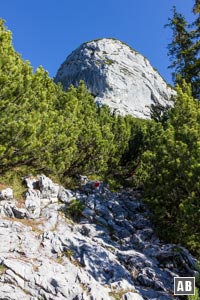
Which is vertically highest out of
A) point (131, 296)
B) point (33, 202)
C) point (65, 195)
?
point (65, 195)

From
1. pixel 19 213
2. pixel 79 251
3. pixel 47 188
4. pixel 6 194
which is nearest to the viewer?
pixel 79 251

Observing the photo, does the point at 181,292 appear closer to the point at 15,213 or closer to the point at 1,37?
the point at 15,213

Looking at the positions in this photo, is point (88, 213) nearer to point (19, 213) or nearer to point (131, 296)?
point (19, 213)

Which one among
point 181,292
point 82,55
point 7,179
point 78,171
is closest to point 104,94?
point 82,55

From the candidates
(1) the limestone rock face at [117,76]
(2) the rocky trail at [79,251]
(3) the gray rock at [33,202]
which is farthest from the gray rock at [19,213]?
(1) the limestone rock face at [117,76]

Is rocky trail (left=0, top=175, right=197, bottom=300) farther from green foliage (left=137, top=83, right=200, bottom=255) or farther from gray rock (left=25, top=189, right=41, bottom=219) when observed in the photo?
green foliage (left=137, top=83, right=200, bottom=255)

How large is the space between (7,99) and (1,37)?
2.06 m

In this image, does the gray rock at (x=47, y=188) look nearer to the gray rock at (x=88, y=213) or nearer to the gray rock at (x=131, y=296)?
the gray rock at (x=88, y=213)

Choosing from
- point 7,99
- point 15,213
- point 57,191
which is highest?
point 7,99

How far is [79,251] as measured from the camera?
10.1m

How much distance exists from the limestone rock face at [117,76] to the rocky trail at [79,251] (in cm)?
2785

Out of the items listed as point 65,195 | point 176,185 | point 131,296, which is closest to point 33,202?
point 65,195

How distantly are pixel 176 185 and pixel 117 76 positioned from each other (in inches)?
1435

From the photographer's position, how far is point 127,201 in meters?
15.2
